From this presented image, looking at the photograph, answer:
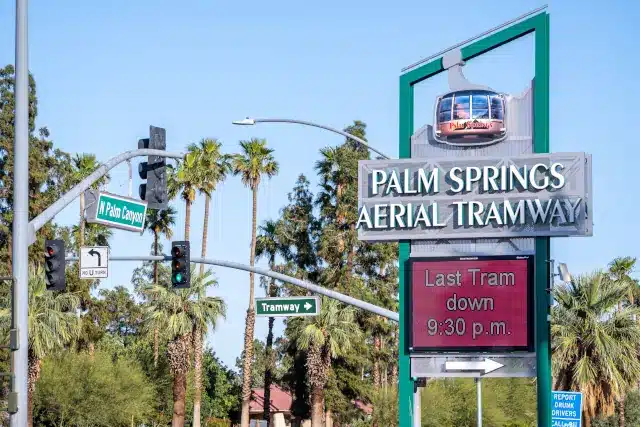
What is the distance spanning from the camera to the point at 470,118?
25000 mm

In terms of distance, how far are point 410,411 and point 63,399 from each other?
1563 inches

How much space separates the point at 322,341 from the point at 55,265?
42.0 meters

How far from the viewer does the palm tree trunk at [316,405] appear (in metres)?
64.6

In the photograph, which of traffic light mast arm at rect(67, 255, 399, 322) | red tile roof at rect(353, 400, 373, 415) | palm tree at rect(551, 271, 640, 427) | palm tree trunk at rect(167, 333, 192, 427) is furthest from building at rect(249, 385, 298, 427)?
traffic light mast arm at rect(67, 255, 399, 322)

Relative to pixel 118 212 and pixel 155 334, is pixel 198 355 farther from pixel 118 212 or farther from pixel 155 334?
pixel 118 212

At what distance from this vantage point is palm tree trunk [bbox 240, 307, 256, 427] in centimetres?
6738

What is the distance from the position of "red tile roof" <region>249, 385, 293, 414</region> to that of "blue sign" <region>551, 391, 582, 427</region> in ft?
211

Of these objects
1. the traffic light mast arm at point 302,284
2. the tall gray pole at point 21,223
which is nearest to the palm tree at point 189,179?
the traffic light mast arm at point 302,284

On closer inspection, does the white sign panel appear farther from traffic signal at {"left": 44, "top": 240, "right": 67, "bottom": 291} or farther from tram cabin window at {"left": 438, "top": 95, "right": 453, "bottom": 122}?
tram cabin window at {"left": 438, "top": 95, "right": 453, "bottom": 122}

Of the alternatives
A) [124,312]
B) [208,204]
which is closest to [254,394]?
[124,312]

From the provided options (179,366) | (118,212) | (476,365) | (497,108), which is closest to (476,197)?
(497,108)

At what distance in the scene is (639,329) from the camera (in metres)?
41.4

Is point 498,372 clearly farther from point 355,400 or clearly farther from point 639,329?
point 355,400

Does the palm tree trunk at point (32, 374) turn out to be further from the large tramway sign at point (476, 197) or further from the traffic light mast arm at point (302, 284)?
the large tramway sign at point (476, 197)
